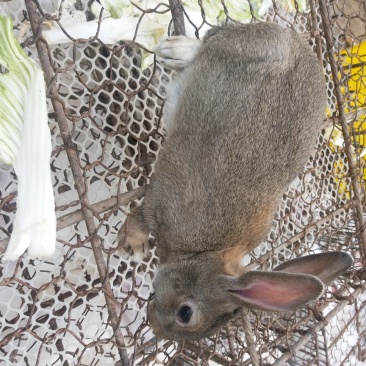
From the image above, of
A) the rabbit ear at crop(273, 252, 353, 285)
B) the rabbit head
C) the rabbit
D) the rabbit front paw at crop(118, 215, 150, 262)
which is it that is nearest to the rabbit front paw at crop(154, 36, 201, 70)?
the rabbit

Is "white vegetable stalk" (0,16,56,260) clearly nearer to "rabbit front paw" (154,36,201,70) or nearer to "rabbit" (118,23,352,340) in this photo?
"rabbit" (118,23,352,340)

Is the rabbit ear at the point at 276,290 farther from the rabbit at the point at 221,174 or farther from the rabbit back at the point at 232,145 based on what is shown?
the rabbit back at the point at 232,145

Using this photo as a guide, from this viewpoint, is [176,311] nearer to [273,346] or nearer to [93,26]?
[273,346]

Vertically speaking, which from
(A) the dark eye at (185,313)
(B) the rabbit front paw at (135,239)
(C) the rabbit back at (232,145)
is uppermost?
(C) the rabbit back at (232,145)

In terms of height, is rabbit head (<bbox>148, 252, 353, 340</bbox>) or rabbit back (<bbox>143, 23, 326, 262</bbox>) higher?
rabbit back (<bbox>143, 23, 326, 262</bbox>)

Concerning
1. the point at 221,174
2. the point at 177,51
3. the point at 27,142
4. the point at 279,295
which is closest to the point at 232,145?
the point at 221,174

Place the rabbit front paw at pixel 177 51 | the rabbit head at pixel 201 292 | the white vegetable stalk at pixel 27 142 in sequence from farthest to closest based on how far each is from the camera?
the rabbit front paw at pixel 177 51, the rabbit head at pixel 201 292, the white vegetable stalk at pixel 27 142

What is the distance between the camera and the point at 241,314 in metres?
1.81

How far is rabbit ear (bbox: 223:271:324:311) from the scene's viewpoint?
144 centimetres

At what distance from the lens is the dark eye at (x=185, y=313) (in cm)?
170

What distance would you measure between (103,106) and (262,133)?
66 cm

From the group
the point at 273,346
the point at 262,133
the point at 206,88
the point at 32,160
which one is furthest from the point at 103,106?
the point at 273,346

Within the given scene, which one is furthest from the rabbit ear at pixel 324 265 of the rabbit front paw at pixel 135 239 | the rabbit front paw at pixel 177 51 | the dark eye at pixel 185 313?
the rabbit front paw at pixel 177 51

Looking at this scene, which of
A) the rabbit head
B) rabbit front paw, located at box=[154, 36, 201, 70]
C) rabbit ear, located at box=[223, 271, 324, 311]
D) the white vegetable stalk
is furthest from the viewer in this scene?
rabbit front paw, located at box=[154, 36, 201, 70]
